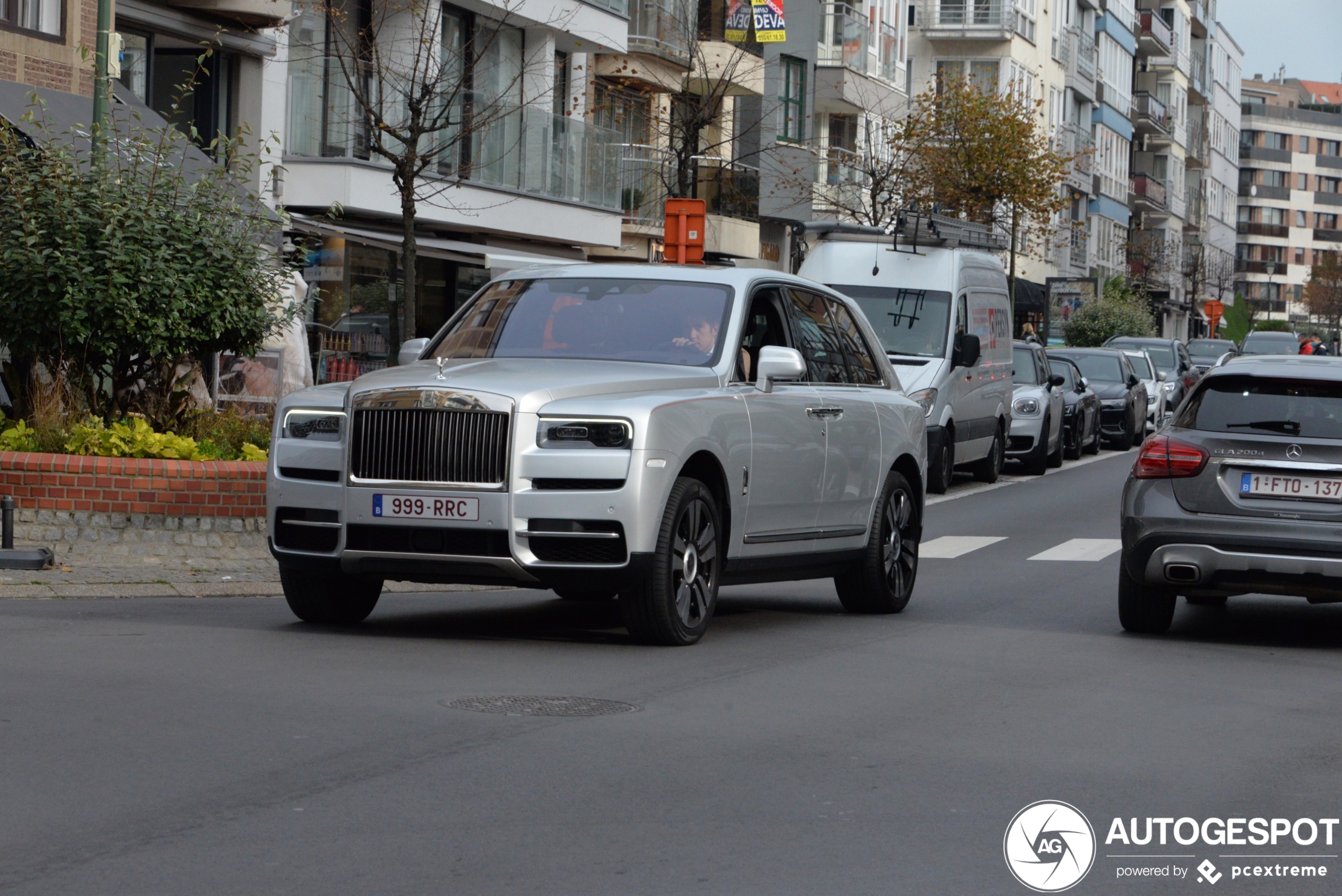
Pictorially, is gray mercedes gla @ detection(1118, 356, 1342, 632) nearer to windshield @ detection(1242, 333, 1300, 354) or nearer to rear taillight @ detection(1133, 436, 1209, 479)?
rear taillight @ detection(1133, 436, 1209, 479)

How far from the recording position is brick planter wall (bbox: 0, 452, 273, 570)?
13.3m

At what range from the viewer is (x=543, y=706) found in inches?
323

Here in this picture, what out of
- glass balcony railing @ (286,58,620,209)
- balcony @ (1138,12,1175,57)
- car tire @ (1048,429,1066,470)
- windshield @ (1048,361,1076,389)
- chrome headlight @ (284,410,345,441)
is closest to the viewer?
chrome headlight @ (284,410,345,441)

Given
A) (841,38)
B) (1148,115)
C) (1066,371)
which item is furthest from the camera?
(1148,115)

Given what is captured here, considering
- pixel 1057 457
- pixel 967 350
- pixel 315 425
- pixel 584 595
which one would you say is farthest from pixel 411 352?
pixel 1057 457

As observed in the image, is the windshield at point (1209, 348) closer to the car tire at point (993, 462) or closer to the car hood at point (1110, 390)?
the car hood at point (1110, 390)

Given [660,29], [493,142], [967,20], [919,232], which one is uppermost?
[967,20]

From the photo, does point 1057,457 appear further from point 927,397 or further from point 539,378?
point 539,378

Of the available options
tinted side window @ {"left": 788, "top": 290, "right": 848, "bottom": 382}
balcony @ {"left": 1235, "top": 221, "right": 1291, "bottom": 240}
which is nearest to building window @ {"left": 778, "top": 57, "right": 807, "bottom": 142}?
tinted side window @ {"left": 788, "top": 290, "right": 848, "bottom": 382}

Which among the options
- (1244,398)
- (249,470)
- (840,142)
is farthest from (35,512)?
(840,142)

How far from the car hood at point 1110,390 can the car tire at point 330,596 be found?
87.4 ft

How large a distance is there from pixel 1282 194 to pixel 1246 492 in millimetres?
178888

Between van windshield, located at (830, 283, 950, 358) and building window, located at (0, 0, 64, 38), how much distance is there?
28.9 feet

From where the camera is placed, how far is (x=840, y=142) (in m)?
53.5
